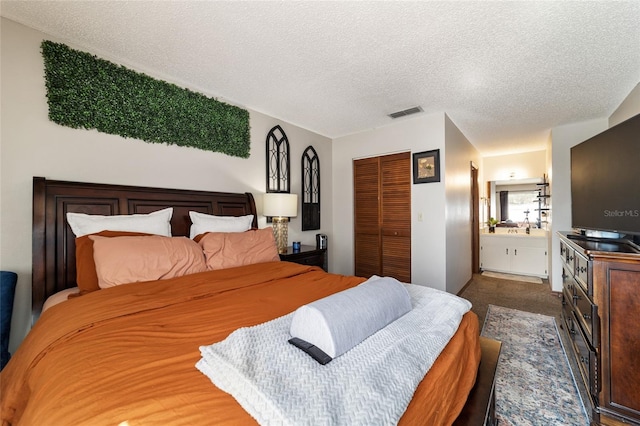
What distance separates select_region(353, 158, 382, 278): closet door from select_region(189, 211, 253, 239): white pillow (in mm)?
2099

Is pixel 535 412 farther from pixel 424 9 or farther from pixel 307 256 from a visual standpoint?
pixel 424 9

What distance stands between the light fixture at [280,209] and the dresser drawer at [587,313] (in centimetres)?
259

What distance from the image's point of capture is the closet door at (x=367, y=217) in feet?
13.1

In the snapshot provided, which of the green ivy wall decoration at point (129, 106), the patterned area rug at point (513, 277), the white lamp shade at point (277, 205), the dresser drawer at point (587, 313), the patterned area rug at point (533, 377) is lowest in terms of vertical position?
the patterned area rug at point (533, 377)

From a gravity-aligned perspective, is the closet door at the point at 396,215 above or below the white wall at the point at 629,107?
below

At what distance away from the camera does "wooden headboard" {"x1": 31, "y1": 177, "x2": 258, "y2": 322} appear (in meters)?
1.72

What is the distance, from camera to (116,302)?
1.27 metres

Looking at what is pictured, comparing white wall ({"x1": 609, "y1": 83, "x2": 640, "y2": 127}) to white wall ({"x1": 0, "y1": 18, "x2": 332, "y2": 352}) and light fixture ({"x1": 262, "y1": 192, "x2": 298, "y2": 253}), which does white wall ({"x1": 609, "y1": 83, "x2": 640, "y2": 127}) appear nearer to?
light fixture ({"x1": 262, "y1": 192, "x2": 298, "y2": 253})

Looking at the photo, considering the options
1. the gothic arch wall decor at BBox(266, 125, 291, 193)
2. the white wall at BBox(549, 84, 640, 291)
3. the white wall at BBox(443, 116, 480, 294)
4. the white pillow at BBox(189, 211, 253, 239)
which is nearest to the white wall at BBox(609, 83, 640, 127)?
the white wall at BBox(549, 84, 640, 291)

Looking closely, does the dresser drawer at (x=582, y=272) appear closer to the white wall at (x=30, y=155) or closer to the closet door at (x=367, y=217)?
the closet door at (x=367, y=217)

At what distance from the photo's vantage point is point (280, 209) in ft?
9.99

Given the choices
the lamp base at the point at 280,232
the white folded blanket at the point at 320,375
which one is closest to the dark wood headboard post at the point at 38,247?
the white folded blanket at the point at 320,375

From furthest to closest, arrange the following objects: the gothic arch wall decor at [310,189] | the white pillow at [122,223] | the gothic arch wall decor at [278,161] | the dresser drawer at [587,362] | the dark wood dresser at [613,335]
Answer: the gothic arch wall decor at [310,189]
the gothic arch wall decor at [278,161]
the white pillow at [122,223]
the dresser drawer at [587,362]
the dark wood dresser at [613,335]

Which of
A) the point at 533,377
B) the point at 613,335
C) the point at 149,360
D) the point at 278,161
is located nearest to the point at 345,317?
the point at 149,360
